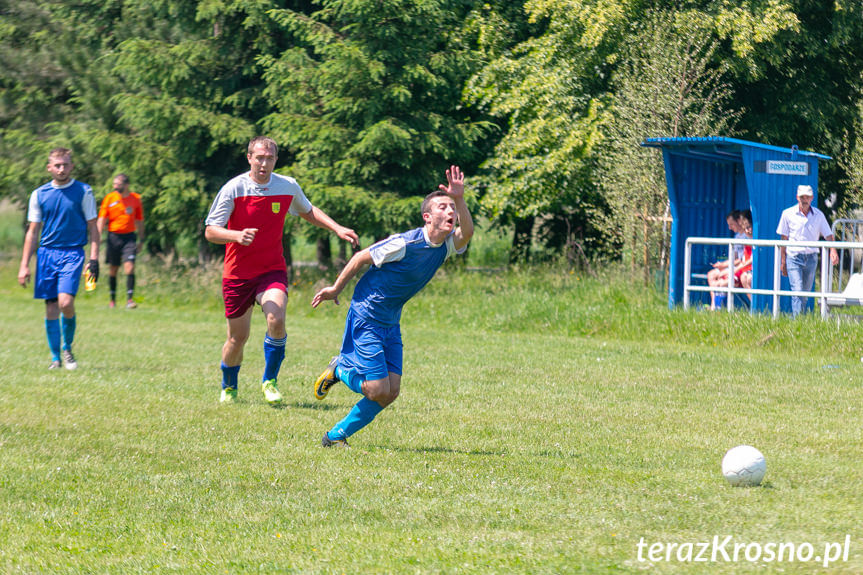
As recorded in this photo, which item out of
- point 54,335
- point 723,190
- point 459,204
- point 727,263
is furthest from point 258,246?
point 723,190

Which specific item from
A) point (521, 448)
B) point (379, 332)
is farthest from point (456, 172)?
point (521, 448)

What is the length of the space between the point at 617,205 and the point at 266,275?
31.1ft

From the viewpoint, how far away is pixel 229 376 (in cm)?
929

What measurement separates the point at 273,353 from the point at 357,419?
2.13 metres

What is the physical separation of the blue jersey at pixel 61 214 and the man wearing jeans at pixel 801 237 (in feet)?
29.6

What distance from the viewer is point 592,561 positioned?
4.65 m

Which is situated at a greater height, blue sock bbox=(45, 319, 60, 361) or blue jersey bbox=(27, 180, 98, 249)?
blue jersey bbox=(27, 180, 98, 249)

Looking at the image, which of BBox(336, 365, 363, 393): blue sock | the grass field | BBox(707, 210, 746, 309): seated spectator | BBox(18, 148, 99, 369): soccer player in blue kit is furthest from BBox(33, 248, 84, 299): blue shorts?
BBox(707, 210, 746, 309): seated spectator

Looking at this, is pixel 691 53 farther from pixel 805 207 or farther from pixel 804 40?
pixel 805 207

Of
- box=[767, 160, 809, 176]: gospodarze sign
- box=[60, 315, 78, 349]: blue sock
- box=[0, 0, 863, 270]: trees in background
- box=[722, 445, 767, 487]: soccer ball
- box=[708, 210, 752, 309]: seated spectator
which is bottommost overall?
box=[722, 445, 767, 487]: soccer ball

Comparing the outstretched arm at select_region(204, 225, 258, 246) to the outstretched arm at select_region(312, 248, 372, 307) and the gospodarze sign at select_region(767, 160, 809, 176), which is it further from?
the gospodarze sign at select_region(767, 160, 809, 176)

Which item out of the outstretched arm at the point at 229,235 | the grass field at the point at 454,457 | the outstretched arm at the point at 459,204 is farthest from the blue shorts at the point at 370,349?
the outstretched arm at the point at 229,235

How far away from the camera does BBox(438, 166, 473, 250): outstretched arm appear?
6.73 m

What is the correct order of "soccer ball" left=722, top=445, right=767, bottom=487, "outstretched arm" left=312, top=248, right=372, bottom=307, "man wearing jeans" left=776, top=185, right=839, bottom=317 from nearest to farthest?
"soccer ball" left=722, top=445, right=767, bottom=487, "outstretched arm" left=312, top=248, right=372, bottom=307, "man wearing jeans" left=776, top=185, right=839, bottom=317
